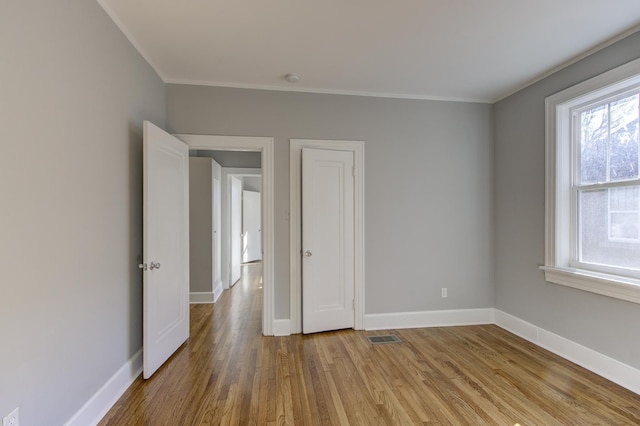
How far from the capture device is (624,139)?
2395 millimetres

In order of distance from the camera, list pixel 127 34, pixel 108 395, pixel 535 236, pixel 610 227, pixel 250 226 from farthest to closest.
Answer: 1. pixel 250 226
2. pixel 535 236
3. pixel 610 227
4. pixel 127 34
5. pixel 108 395

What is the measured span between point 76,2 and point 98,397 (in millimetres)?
2380

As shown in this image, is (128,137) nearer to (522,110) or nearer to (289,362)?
(289,362)

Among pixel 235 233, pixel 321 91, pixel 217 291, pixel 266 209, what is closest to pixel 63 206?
pixel 266 209

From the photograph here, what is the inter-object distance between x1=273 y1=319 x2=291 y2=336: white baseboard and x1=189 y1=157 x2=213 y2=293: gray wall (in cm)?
165

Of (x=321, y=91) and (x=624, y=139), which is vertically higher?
(x=321, y=91)

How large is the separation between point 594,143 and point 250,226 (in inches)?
293

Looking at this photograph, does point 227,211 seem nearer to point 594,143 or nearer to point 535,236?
point 535,236

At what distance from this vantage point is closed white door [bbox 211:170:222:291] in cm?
451

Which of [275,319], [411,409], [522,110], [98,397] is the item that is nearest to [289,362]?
[275,319]

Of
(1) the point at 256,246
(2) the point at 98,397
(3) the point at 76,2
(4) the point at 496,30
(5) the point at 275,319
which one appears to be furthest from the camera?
(1) the point at 256,246

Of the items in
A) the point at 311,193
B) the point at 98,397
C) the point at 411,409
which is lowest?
the point at 411,409

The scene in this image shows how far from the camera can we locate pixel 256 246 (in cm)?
895

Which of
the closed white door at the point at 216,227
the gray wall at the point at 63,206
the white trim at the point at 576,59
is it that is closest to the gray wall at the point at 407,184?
the white trim at the point at 576,59
